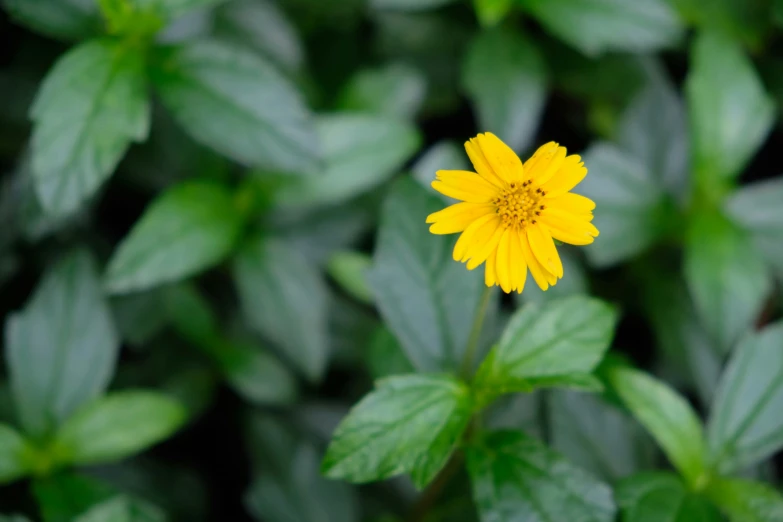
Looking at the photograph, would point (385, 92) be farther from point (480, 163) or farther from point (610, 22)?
point (480, 163)

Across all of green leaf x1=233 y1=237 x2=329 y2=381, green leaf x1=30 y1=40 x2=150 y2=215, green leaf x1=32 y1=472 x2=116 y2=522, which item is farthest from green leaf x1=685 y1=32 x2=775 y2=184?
green leaf x1=32 y1=472 x2=116 y2=522

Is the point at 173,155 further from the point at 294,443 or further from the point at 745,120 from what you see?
the point at 745,120

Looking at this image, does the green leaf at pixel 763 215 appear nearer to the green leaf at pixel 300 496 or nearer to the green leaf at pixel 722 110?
the green leaf at pixel 722 110

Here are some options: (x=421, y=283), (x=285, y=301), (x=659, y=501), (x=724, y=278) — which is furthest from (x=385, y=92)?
(x=659, y=501)

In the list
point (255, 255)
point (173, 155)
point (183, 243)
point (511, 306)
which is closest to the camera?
point (183, 243)

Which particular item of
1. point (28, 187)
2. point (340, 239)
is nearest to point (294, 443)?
point (340, 239)
